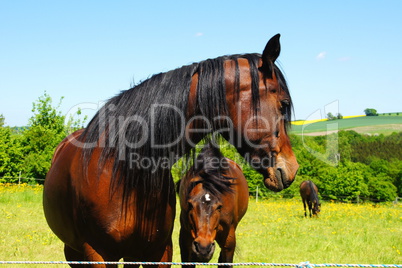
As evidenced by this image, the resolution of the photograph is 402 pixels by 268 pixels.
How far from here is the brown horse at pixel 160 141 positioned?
6.34 feet

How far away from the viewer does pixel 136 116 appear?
2100mm

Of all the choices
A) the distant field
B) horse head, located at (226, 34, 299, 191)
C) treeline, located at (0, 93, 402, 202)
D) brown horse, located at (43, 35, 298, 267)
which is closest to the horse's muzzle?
brown horse, located at (43, 35, 298, 267)

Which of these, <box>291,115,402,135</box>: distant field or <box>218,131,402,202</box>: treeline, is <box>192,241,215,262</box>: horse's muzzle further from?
<box>291,115,402,135</box>: distant field

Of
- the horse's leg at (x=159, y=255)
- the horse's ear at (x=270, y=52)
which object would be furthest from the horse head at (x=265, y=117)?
the horse's leg at (x=159, y=255)

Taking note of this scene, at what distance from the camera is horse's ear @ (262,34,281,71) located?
1.93m

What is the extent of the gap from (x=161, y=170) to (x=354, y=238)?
8.98 metres

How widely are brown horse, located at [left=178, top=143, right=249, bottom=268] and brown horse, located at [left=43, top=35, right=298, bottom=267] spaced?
1.58 m

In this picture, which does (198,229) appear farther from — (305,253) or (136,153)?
(305,253)

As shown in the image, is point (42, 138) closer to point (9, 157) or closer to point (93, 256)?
point (9, 157)

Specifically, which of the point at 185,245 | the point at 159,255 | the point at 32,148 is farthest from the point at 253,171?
the point at 159,255

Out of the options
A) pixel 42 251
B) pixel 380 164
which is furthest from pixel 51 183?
pixel 380 164

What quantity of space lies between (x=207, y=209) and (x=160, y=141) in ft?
7.98

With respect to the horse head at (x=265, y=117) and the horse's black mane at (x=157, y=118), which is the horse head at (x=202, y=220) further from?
the horse head at (x=265, y=117)

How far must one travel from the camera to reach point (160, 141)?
2078 millimetres
